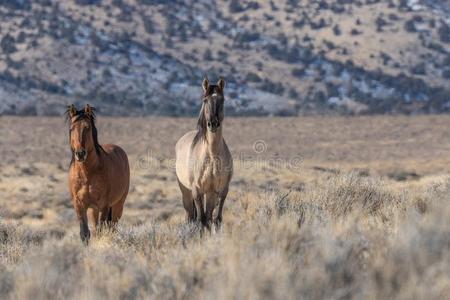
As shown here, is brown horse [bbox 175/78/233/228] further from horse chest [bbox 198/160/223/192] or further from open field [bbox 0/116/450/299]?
open field [bbox 0/116/450/299]

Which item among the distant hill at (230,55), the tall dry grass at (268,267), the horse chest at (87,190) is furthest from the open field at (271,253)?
the distant hill at (230,55)

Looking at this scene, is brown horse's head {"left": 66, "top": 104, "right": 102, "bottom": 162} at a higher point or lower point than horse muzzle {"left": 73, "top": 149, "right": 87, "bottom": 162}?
higher

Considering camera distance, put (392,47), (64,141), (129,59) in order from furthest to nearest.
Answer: (392,47), (129,59), (64,141)

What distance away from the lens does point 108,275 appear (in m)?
7.25

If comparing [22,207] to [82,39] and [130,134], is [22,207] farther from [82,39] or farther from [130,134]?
[82,39]

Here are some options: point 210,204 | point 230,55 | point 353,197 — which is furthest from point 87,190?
point 230,55

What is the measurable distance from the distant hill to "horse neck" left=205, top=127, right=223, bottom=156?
135 feet

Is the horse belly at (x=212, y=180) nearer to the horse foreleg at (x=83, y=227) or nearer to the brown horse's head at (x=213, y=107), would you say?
the brown horse's head at (x=213, y=107)

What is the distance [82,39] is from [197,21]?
416 inches

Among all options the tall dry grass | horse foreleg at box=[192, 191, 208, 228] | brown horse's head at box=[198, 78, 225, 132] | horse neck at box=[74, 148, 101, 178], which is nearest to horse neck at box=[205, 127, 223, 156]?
brown horse's head at box=[198, 78, 225, 132]

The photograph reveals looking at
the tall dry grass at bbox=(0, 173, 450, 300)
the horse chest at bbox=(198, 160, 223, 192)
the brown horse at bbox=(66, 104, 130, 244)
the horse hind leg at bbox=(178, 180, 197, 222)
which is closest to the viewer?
the tall dry grass at bbox=(0, 173, 450, 300)

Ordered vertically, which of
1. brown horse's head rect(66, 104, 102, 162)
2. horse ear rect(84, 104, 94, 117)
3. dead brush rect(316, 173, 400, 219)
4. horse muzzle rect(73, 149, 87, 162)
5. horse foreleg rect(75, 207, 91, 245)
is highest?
horse ear rect(84, 104, 94, 117)

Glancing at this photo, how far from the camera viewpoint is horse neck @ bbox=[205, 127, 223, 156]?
39.2ft

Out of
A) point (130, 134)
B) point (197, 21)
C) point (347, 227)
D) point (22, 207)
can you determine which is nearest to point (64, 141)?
point (130, 134)
